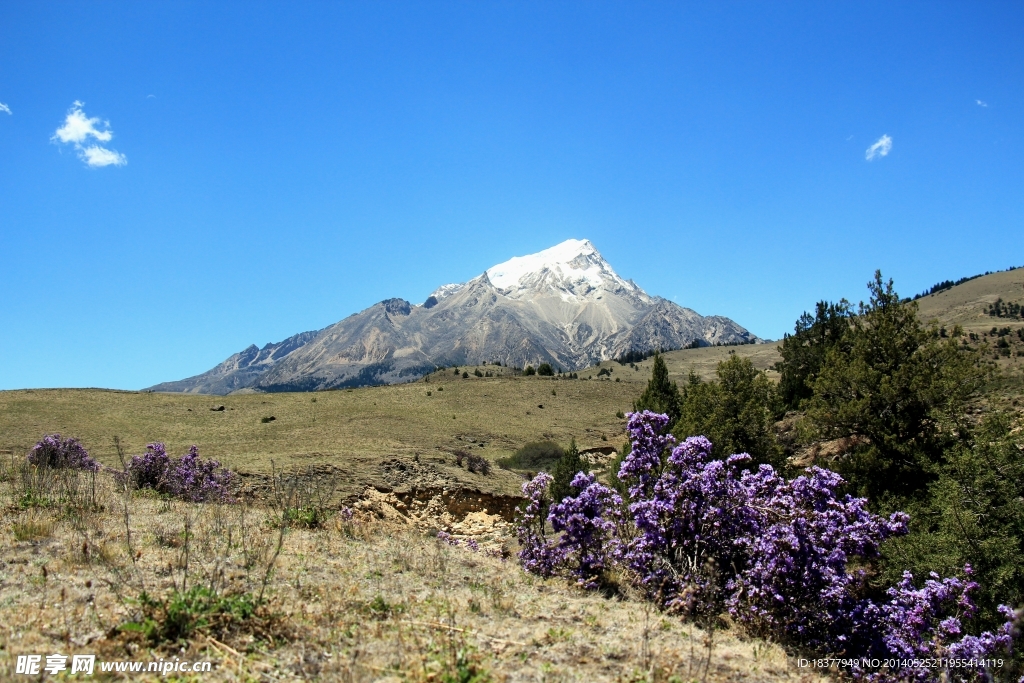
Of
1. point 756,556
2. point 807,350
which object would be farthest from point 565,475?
point 807,350

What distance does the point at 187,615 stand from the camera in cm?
541

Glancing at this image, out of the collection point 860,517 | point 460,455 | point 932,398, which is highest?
point 932,398

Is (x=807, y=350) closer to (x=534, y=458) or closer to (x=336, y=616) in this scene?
(x=534, y=458)

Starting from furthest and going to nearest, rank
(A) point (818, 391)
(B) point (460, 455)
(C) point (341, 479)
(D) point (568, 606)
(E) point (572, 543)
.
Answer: (B) point (460, 455) < (C) point (341, 479) < (A) point (818, 391) < (E) point (572, 543) < (D) point (568, 606)

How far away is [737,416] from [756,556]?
1115 cm

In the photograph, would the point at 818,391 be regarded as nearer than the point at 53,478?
No

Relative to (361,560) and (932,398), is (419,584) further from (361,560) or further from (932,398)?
(932,398)

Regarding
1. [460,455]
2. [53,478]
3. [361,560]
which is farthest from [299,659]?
[460,455]

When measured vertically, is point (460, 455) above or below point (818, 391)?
below

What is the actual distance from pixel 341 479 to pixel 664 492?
1867 cm

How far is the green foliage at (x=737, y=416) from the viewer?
17875mm

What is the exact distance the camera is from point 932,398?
629 inches

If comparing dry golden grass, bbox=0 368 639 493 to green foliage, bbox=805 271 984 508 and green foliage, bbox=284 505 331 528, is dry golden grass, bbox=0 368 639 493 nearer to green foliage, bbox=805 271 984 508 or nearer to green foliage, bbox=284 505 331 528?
green foliage, bbox=284 505 331 528

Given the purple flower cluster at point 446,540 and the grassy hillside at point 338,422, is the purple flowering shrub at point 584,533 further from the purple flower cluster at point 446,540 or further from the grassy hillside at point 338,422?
the grassy hillside at point 338,422
